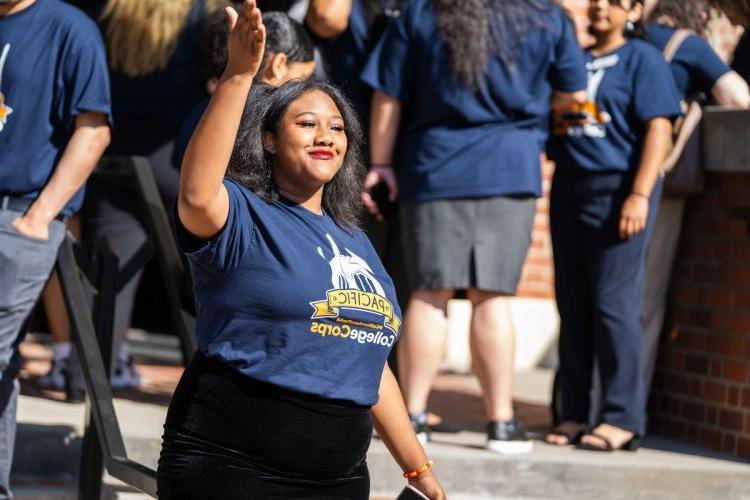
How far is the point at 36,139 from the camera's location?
443 cm

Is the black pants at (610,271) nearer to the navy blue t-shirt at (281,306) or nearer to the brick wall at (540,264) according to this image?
the navy blue t-shirt at (281,306)

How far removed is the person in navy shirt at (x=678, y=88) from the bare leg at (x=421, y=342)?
114 cm

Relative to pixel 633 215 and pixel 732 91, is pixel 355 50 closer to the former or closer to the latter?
pixel 633 215

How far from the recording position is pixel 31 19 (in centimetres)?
447

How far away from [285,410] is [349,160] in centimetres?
69

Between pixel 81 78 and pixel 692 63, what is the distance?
2.58 meters

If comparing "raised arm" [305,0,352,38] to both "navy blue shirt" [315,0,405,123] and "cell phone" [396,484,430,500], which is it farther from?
"cell phone" [396,484,430,500]

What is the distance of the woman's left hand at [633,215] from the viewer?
542 cm

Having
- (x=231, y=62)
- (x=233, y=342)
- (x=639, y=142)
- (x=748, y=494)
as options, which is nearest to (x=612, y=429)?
(x=748, y=494)

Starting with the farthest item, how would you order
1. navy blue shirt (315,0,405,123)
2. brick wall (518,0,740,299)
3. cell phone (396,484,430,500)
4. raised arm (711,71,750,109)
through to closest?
brick wall (518,0,740,299)
navy blue shirt (315,0,405,123)
raised arm (711,71,750,109)
cell phone (396,484,430,500)

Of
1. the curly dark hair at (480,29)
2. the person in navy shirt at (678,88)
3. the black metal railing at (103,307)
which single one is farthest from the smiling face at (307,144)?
the person in navy shirt at (678,88)

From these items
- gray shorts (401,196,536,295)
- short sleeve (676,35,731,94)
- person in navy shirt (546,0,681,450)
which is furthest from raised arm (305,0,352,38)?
short sleeve (676,35,731,94)

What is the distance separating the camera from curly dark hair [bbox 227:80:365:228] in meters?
3.17

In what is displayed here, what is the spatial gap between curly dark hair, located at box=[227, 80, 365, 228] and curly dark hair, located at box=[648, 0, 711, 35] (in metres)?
3.07
